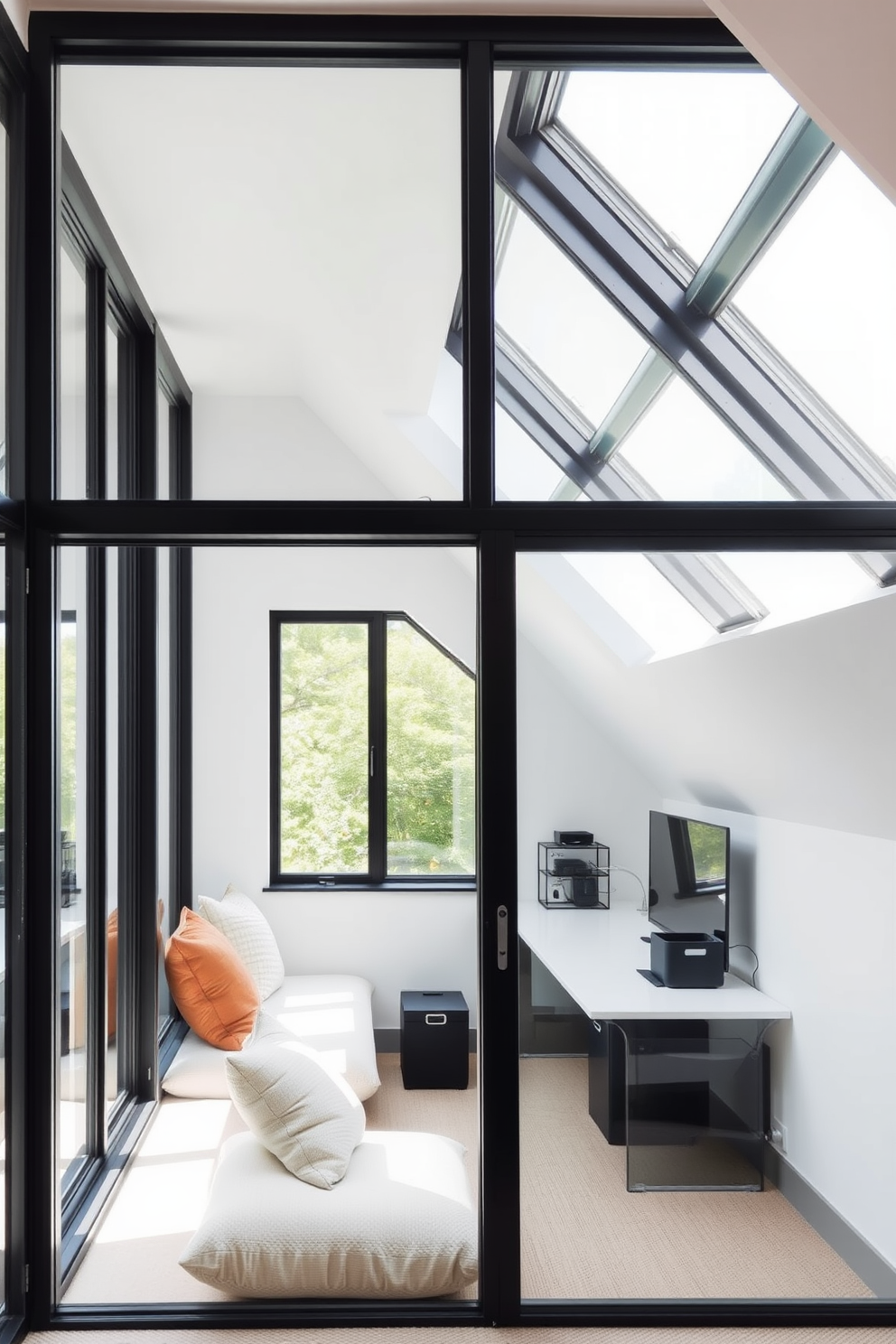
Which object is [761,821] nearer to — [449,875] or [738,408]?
[738,408]

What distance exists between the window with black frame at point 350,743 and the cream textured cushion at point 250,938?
0.29 m

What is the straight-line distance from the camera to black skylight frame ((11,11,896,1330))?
94.5 inches

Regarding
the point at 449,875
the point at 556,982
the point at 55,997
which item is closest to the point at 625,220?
the point at 556,982

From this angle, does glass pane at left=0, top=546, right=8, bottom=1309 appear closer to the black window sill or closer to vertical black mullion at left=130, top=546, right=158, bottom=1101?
vertical black mullion at left=130, top=546, right=158, bottom=1101

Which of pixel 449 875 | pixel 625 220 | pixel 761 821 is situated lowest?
pixel 449 875

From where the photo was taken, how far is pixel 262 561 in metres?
3.98

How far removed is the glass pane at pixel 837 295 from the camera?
7.46 ft

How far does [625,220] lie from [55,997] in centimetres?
226

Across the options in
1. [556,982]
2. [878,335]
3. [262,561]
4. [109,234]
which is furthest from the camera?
[262,561]

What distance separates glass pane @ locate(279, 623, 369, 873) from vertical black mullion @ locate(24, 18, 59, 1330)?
6.11ft

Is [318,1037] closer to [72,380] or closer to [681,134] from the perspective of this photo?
[72,380]

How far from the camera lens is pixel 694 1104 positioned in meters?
2.61

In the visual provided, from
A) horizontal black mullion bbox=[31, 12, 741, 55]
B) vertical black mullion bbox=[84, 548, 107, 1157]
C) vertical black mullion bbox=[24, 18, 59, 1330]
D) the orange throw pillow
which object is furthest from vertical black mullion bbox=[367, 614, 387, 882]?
horizontal black mullion bbox=[31, 12, 741, 55]

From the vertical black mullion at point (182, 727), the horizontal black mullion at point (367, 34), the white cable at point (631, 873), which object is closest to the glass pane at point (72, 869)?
the vertical black mullion at point (182, 727)
